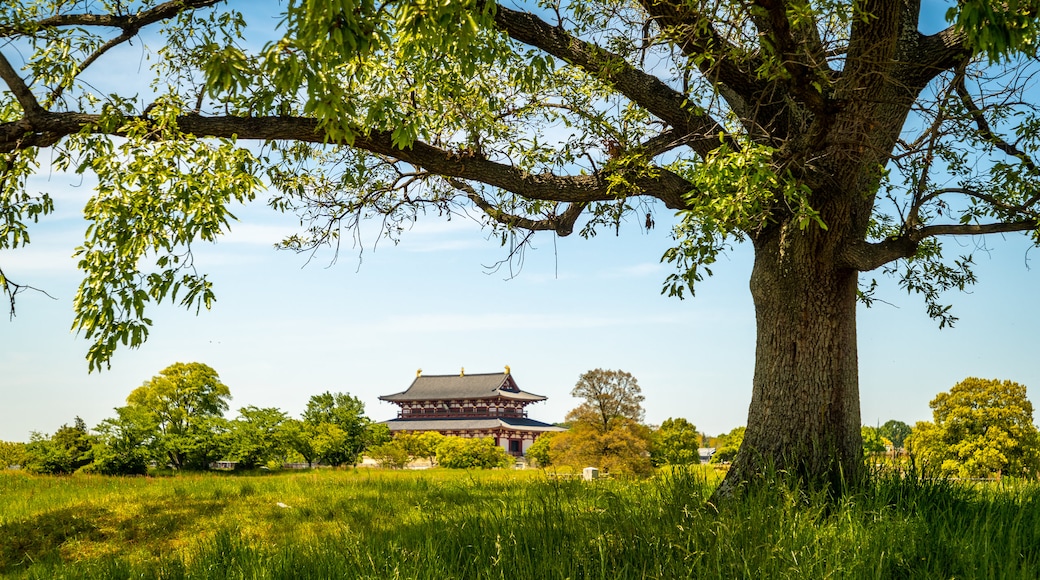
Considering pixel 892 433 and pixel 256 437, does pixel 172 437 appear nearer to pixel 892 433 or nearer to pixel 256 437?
pixel 256 437

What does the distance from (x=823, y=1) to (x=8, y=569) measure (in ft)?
31.6

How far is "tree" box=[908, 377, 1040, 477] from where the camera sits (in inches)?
734

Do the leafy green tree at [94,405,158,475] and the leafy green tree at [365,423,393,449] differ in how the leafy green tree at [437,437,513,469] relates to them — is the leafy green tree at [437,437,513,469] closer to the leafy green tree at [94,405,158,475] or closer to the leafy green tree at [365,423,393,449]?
the leafy green tree at [365,423,393,449]

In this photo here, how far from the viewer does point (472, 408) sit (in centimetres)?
5672

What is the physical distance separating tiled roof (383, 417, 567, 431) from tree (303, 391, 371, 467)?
83.7ft

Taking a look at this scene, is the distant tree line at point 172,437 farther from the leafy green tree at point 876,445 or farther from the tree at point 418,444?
the leafy green tree at point 876,445

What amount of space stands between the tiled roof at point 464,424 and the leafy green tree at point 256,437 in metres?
31.4

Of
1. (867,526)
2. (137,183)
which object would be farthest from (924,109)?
(137,183)

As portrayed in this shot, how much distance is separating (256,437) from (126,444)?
138 inches

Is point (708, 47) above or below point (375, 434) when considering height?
above

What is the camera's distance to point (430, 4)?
12.3ft

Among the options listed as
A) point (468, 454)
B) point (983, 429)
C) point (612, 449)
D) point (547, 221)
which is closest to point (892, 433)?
point (547, 221)

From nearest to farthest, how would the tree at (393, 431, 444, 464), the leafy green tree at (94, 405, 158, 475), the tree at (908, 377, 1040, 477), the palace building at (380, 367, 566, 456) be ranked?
1. the tree at (908, 377, 1040, 477)
2. the leafy green tree at (94, 405, 158, 475)
3. the tree at (393, 431, 444, 464)
4. the palace building at (380, 367, 566, 456)

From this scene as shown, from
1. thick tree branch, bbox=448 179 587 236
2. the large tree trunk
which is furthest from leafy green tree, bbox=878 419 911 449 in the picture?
thick tree branch, bbox=448 179 587 236
